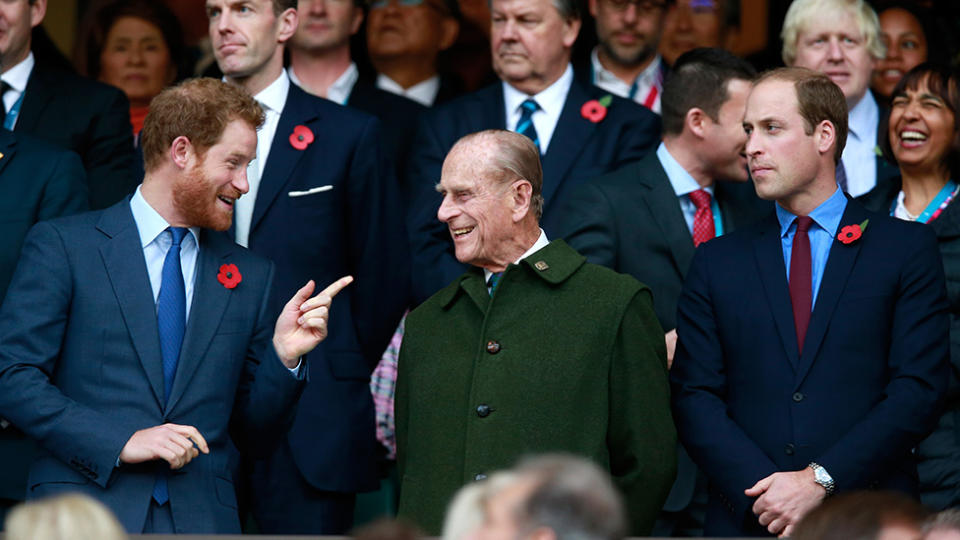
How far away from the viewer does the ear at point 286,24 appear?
5.90 m

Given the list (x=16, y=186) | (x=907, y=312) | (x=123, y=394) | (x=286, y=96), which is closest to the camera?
(x=123, y=394)

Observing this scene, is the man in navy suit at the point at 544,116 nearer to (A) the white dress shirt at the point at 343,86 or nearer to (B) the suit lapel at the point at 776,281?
(A) the white dress shirt at the point at 343,86

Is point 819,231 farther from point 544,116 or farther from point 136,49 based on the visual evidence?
point 136,49

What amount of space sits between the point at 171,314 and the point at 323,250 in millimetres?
1034

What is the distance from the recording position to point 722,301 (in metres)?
4.97

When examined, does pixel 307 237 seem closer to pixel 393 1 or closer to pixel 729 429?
pixel 729 429

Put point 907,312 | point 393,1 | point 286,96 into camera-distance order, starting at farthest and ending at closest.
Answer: point 393,1 < point 286,96 < point 907,312

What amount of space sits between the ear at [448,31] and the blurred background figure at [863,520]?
Result: 4.62 m

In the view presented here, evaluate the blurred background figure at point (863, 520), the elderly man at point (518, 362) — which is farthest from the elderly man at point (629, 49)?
the blurred background figure at point (863, 520)

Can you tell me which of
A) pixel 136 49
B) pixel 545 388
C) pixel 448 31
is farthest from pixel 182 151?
pixel 448 31

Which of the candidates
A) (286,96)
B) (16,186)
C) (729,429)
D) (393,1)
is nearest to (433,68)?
(393,1)

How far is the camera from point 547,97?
633 cm

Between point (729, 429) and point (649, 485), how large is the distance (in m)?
0.33

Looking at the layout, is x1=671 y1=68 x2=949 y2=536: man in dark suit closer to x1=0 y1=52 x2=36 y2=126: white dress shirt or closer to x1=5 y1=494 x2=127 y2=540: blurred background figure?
x1=5 y1=494 x2=127 y2=540: blurred background figure
